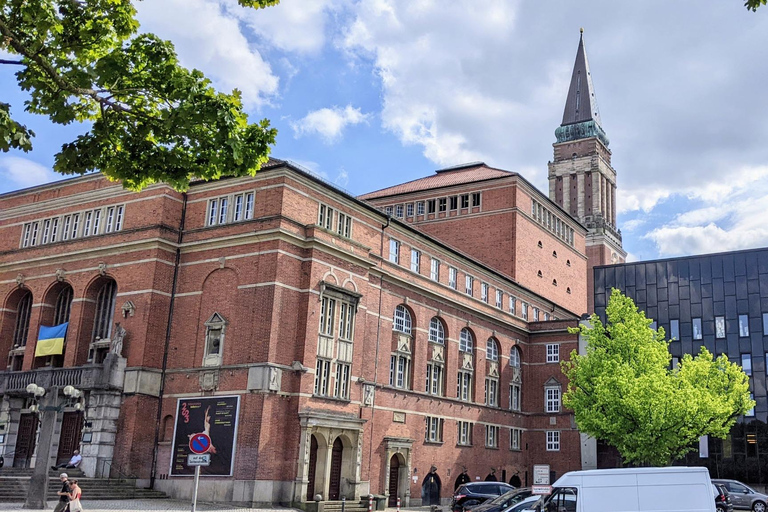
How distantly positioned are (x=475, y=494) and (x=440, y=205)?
33614 mm

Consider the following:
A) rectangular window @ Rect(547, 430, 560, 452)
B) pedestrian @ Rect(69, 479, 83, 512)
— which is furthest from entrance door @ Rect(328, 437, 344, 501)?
rectangular window @ Rect(547, 430, 560, 452)

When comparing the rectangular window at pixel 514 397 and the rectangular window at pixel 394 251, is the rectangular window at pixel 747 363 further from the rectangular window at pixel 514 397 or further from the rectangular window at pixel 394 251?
the rectangular window at pixel 394 251

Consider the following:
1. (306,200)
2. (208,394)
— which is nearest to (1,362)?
(208,394)

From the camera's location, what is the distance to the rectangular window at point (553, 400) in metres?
59.2

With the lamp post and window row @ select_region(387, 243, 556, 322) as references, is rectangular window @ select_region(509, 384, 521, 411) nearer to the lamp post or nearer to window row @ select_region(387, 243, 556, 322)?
window row @ select_region(387, 243, 556, 322)

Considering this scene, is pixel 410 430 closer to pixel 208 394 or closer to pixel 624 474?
pixel 208 394

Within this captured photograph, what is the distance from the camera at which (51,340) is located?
42688 millimetres

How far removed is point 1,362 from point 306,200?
68.0 ft

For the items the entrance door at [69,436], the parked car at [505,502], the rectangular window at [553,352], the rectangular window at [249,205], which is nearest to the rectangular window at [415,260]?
the rectangular window at [249,205]

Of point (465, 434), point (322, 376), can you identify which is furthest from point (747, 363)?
point (322, 376)

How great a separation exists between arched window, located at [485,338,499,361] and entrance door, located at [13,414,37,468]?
97.6ft

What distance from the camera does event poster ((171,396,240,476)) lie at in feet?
118

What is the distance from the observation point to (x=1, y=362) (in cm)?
4497

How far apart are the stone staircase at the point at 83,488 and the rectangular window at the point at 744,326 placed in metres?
44.0
